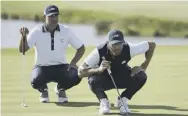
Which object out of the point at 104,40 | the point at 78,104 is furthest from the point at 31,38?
the point at 104,40

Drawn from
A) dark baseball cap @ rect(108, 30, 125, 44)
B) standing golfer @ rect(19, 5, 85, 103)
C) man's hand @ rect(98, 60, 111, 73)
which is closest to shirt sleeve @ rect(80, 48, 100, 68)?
man's hand @ rect(98, 60, 111, 73)

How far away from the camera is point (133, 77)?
352 inches

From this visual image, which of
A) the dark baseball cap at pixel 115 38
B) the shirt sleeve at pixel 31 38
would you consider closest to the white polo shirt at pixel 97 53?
the dark baseball cap at pixel 115 38

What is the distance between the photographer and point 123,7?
3322cm

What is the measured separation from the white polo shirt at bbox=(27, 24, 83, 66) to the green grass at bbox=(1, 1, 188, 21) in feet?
70.4

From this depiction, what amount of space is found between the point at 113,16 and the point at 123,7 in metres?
1.16

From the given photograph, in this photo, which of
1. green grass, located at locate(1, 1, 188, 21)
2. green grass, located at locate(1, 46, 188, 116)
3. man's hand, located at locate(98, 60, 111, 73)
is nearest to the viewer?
man's hand, located at locate(98, 60, 111, 73)

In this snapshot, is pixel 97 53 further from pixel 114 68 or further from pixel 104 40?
pixel 104 40

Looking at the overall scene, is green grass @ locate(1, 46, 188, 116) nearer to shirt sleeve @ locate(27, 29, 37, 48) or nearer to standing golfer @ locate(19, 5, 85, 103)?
standing golfer @ locate(19, 5, 85, 103)

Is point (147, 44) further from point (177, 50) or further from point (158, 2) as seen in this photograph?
point (158, 2)

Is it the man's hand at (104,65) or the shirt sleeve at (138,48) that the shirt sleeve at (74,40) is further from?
the man's hand at (104,65)

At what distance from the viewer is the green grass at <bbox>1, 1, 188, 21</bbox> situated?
105 ft

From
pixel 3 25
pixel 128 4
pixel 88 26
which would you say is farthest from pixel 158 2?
pixel 3 25

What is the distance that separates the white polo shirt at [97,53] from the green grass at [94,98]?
0.67 m
